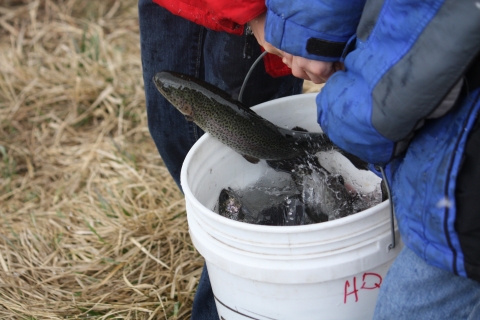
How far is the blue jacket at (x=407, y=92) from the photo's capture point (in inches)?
42.8

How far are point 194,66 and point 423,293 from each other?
126cm

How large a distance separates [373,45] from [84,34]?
3547mm

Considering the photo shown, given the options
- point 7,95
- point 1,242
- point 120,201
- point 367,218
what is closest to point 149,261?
point 120,201

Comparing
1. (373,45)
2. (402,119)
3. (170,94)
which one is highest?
(373,45)

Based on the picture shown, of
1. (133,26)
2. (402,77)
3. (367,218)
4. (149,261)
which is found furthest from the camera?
(133,26)

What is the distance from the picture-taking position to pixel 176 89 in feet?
6.75

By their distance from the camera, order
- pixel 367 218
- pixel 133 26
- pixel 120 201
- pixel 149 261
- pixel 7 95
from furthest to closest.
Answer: pixel 133 26, pixel 7 95, pixel 120 201, pixel 149 261, pixel 367 218

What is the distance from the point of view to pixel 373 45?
47.4 inches

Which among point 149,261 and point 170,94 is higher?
point 170,94

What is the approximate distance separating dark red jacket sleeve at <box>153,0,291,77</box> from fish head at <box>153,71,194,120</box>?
320mm

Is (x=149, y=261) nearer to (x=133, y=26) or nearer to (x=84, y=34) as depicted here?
(x=84, y=34)

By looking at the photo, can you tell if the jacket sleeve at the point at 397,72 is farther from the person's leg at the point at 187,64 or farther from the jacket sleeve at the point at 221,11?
the person's leg at the point at 187,64

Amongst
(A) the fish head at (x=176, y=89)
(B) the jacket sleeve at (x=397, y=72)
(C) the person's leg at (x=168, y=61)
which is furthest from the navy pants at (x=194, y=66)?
(B) the jacket sleeve at (x=397, y=72)

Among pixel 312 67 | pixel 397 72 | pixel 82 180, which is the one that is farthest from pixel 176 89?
pixel 82 180
